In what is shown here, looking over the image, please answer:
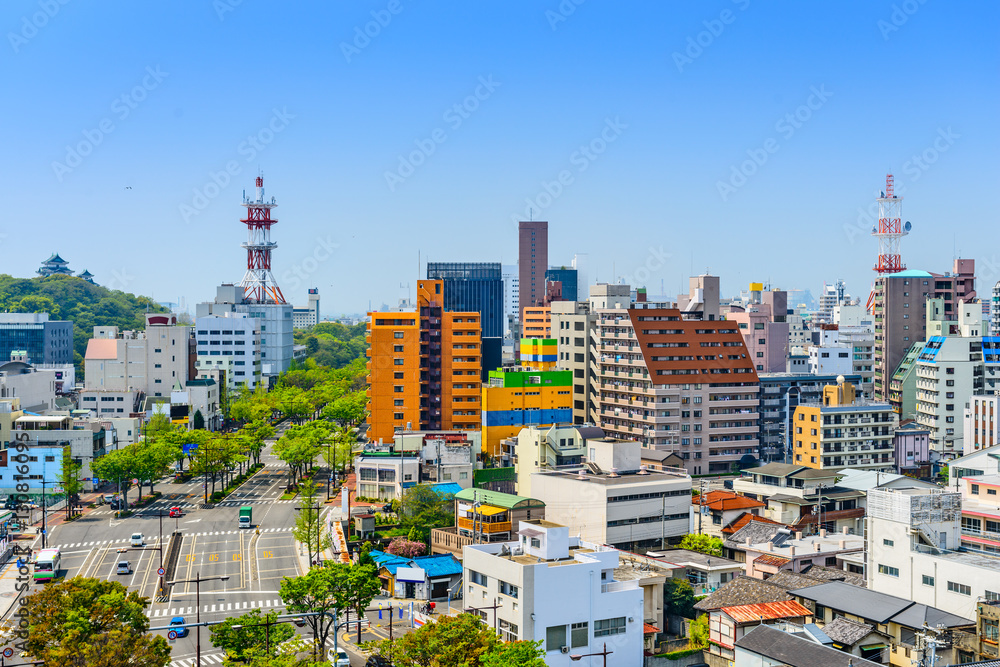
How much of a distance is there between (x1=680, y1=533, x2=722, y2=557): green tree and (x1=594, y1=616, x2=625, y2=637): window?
9.48 m

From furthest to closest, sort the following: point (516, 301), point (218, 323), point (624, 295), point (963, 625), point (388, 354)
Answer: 1. point (516, 301)
2. point (218, 323)
3. point (624, 295)
4. point (388, 354)
5. point (963, 625)

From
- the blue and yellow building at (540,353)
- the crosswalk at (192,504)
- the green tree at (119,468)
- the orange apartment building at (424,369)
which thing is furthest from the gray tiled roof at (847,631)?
the blue and yellow building at (540,353)

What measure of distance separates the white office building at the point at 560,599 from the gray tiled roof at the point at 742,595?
297 centimetres

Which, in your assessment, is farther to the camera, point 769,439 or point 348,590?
point 769,439

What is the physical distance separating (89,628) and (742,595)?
56.2 ft

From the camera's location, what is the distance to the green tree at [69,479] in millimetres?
42781

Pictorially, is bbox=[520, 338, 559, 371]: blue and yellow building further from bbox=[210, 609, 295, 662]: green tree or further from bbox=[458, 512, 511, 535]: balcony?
bbox=[210, 609, 295, 662]: green tree

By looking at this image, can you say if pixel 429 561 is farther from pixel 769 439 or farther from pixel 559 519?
pixel 769 439

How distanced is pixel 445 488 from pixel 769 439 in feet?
77.7

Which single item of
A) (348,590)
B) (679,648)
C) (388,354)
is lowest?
(679,648)

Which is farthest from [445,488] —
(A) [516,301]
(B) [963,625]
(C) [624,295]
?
(A) [516,301]

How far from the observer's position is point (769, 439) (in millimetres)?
57000

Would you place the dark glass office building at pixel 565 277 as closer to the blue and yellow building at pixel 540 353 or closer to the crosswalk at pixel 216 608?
the blue and yellow building at pixel 540 353

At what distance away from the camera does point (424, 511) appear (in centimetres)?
3794
